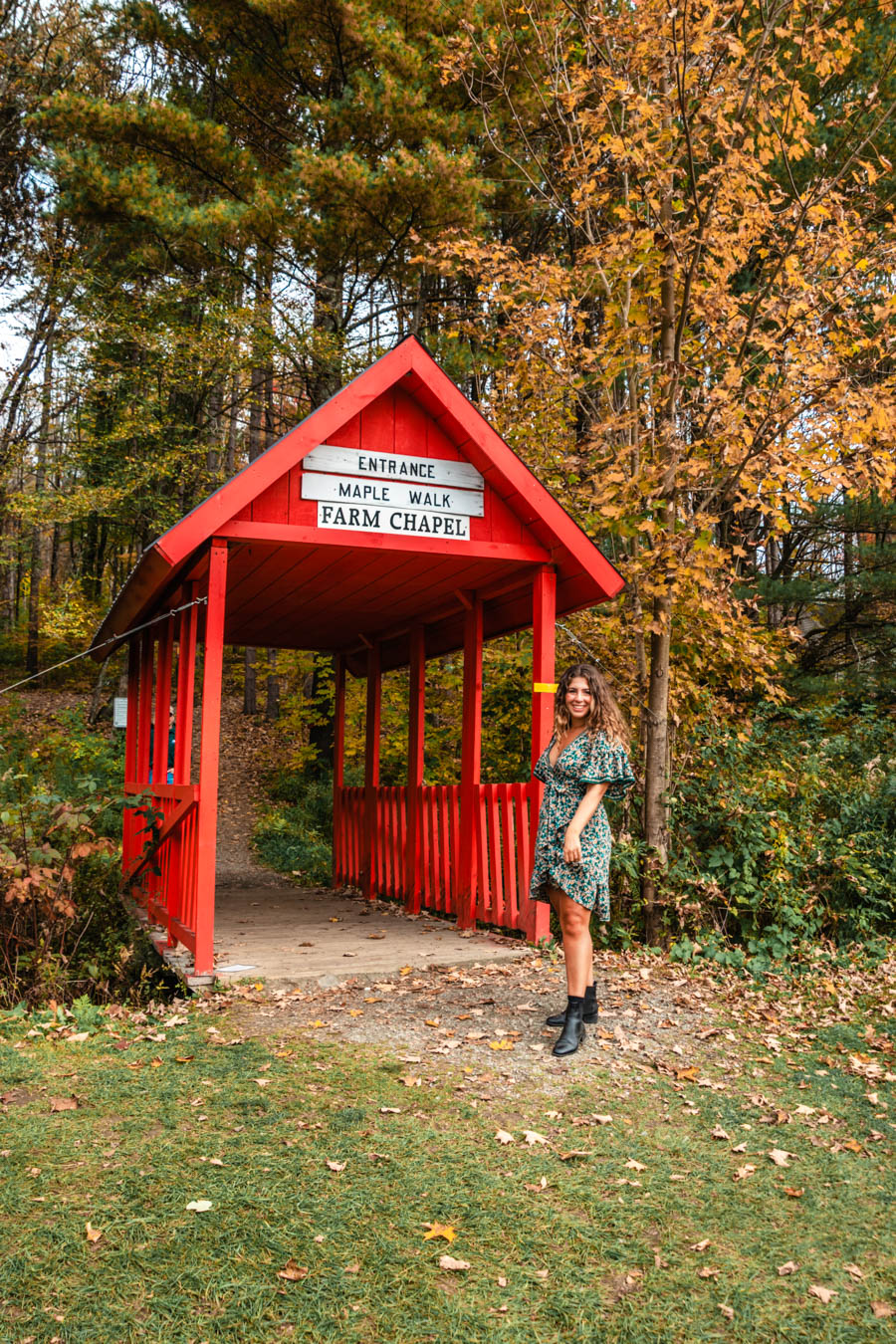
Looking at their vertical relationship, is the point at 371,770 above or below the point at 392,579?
below

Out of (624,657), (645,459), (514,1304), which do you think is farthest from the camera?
(624,657)

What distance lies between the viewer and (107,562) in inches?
1035

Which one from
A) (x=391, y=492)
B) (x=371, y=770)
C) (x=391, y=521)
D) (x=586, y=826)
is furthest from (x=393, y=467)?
(x=371, y=770)

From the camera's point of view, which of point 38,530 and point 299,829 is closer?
point 299,829

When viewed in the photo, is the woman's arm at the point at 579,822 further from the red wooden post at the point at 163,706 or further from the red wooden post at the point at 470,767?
the red wooden post at the point at 163,706

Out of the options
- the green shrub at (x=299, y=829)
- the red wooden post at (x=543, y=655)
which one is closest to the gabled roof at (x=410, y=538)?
the red wooden post at (x=543, y=655)

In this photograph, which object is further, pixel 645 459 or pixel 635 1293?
pixel 645 459

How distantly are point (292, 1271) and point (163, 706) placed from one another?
6.11 meters

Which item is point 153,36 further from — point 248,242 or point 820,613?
Answer: point 820,613

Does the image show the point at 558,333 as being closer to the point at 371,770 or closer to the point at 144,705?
the point at 371,770

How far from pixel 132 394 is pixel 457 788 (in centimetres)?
1022

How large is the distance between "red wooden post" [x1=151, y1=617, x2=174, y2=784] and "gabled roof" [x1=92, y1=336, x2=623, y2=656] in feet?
1.23

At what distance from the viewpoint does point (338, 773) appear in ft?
40.0

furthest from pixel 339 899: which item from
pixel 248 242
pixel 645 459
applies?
pixel 248 242
